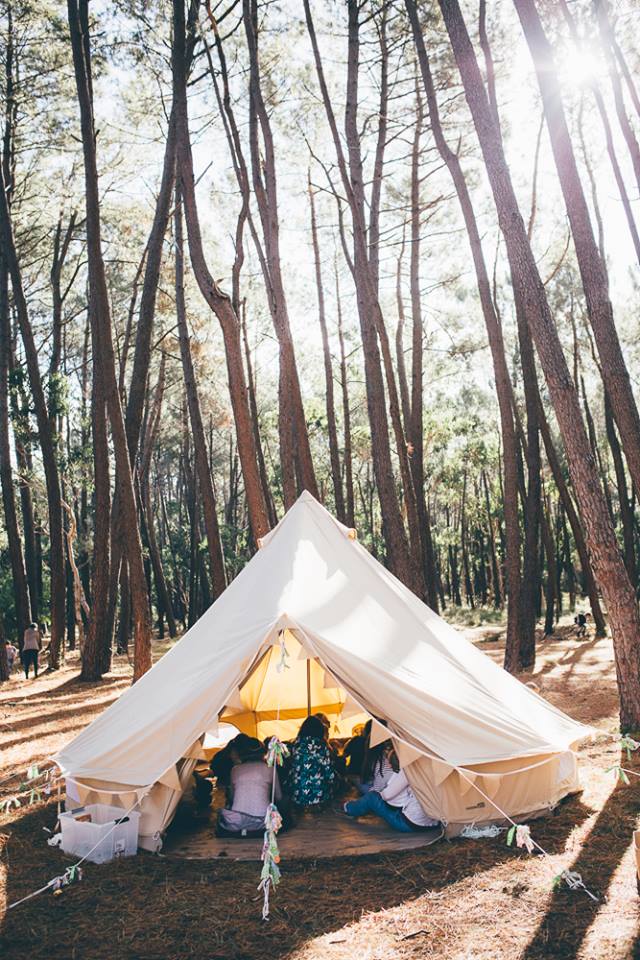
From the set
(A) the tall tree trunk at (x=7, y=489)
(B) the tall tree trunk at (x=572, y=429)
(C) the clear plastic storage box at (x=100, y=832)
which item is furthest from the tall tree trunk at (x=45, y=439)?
(B) the tall tree trunk at (x=572, y=429)

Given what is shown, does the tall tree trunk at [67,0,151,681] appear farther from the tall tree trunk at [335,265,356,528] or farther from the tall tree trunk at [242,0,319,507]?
the tall tree trunk at [335,265,356,528]

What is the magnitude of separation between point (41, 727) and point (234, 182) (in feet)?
41.9

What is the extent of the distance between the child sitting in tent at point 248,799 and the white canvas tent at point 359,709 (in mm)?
360

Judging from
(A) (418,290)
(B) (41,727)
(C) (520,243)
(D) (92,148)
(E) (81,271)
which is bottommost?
(B) (41,727)

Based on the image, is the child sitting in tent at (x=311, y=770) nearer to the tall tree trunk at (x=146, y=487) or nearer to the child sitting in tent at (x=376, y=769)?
the child sitting in tent at (x=376, y=769)

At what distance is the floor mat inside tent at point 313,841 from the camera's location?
4660mm

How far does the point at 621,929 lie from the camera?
3307mm

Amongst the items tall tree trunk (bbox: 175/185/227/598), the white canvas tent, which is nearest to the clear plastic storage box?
the white canvas tent

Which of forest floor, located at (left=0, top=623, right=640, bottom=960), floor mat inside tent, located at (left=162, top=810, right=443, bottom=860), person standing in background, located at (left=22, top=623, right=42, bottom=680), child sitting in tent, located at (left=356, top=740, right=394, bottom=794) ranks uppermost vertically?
person standing in background, located at (left=22, top=623, right=42, bottom=680)

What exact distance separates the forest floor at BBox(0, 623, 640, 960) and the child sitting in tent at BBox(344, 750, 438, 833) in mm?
346

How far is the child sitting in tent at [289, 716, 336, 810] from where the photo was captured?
5484mm

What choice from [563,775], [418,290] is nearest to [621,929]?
[563,775]

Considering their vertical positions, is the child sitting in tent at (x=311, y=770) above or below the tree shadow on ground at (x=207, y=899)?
above

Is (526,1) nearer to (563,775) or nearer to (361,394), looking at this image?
(563,775)
